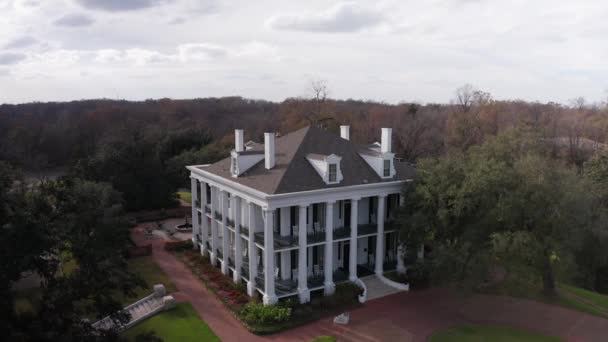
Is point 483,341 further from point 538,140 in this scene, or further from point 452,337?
point 538,140

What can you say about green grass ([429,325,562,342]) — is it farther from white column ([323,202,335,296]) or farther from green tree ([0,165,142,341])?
green tree ([0,165,142,341])

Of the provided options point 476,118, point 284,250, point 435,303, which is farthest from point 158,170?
point 476,118

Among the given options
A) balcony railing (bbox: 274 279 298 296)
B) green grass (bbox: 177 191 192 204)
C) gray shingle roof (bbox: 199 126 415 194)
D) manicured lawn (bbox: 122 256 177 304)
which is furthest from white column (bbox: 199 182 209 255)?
green grass (bbox: 177 191 192 204)

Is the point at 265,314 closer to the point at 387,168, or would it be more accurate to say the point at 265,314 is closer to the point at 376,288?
the point at 376,288

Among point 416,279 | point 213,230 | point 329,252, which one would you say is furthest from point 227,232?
point 416,279

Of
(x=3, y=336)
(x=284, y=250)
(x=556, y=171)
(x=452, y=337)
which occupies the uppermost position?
(x=556, y=171)

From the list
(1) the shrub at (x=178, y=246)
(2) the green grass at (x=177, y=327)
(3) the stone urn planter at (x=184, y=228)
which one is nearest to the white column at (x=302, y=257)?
(2) the green grass at (x=177, y=327)
